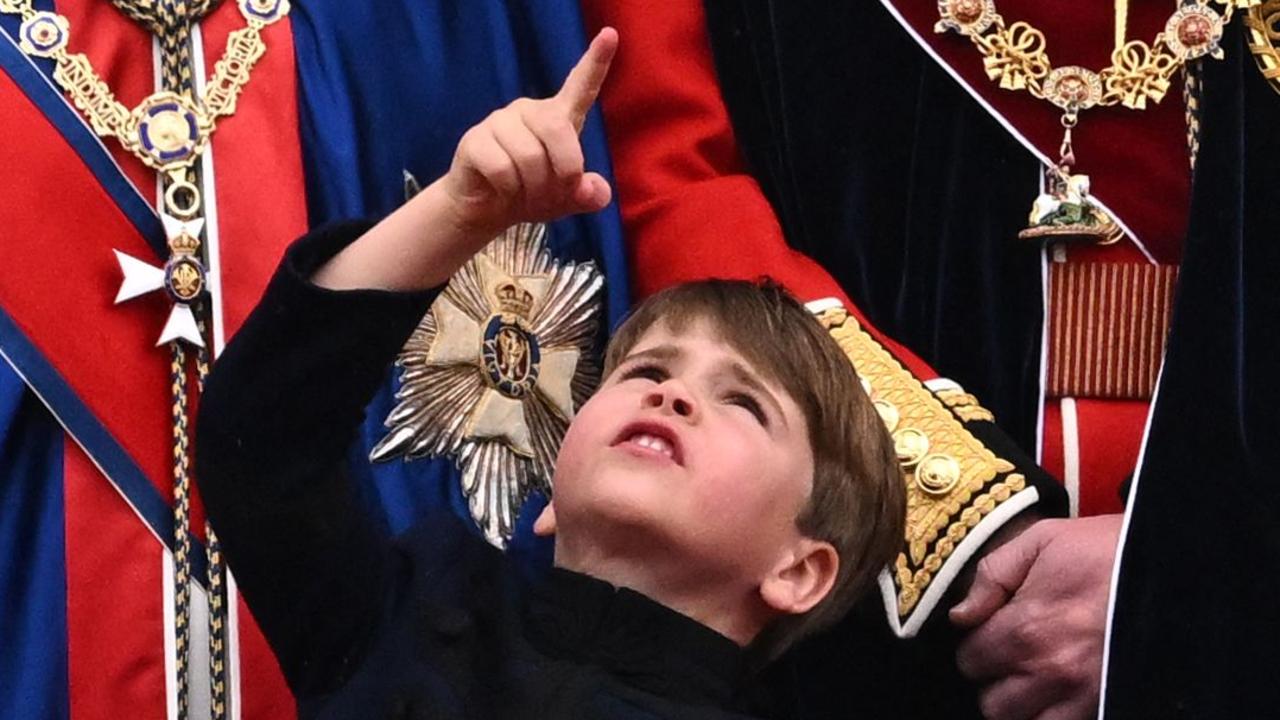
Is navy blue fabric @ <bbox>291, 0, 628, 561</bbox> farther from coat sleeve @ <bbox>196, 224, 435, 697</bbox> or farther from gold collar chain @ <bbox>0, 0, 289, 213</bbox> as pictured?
coat sleeve @ <bbox>196, 224, 435, 697</bbox>

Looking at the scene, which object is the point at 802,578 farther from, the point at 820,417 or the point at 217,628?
the point at 217,628

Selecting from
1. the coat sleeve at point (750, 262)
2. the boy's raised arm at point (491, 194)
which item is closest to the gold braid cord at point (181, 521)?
the boy's raised arm at point (491, 194)

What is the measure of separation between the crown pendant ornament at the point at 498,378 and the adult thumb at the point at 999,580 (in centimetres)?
29

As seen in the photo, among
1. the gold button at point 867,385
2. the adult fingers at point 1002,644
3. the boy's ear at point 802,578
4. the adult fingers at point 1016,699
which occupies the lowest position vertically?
the adult fingers at point 1016,699

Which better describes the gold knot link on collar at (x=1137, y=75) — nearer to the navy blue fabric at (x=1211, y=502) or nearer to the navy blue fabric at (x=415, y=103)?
the navy blue fabric at (x=1211, y=502)

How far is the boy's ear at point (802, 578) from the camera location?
1295 millimetres

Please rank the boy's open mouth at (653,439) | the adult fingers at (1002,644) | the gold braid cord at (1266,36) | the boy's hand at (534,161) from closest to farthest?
the boy's hand at (534,161) < the boy's open mouth at (653,439) < the adult fingers at (1002,644) < the gold braid cord at (1266,36)

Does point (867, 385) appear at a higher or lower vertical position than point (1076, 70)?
lower

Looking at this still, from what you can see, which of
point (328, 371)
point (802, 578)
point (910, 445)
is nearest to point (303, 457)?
point (328, 371)

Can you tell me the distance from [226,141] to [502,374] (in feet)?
0.71

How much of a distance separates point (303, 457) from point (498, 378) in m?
0.33

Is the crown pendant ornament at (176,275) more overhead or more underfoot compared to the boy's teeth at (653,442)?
more overhead

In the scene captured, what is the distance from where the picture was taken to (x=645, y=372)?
1.32 meters

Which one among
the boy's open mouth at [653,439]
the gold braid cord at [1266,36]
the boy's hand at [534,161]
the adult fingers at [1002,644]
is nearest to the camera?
the boy's hand at [534,161]
